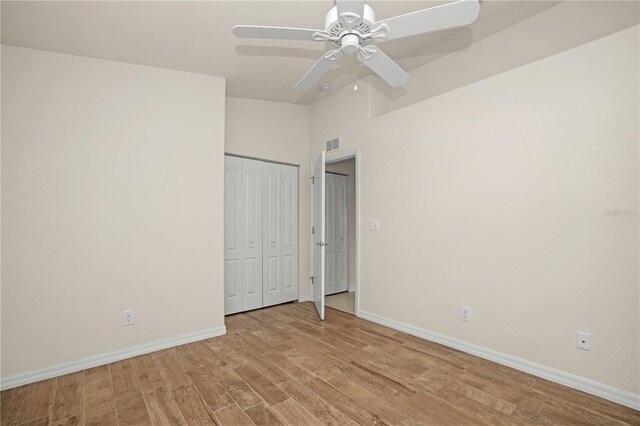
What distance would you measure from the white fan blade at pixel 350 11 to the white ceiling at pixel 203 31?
74 cm

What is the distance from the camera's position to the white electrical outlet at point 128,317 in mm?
2801

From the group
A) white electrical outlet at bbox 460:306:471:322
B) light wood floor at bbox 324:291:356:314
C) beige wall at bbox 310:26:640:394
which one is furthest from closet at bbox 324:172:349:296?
white electrical outlet at bbox 460:306:471:322

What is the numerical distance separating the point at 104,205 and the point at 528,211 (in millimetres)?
3646

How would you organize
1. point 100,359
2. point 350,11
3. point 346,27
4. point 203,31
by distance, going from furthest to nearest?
point 100,359
point 203,31
point 346,27
point 350,11

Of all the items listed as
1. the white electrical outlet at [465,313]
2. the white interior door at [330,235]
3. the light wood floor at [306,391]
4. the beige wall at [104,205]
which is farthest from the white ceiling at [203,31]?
the light wood floor at [306,391]

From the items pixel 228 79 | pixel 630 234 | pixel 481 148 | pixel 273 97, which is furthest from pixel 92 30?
pixel 630 234

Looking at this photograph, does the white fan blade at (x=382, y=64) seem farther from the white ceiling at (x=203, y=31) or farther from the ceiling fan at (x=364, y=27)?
the white ceiling at (x=203, y=31)

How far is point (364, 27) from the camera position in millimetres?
1698

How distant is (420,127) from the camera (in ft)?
10.6

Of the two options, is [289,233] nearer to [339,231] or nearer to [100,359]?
[339,231]

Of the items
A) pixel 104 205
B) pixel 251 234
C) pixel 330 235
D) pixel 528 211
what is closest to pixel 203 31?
pixel 104 205

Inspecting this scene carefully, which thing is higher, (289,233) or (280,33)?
(280,33)

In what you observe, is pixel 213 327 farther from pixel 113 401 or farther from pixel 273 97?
pixel 273 97

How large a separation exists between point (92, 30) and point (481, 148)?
133 inches
